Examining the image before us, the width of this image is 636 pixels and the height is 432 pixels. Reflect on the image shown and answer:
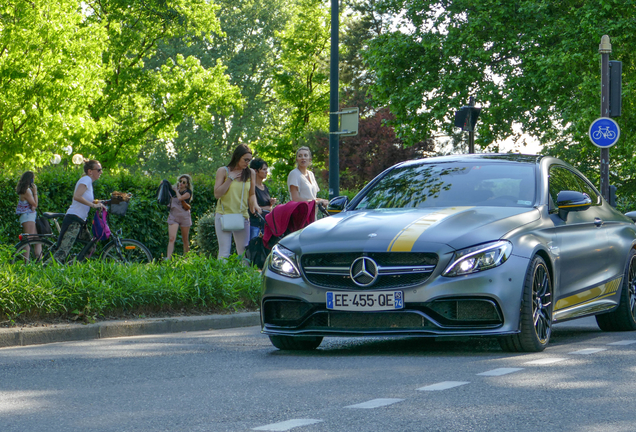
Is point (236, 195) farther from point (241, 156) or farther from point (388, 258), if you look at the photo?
point (388, 258)

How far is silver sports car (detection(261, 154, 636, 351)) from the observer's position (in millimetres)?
6945

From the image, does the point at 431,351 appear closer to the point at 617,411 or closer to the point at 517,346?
the point at 517,346

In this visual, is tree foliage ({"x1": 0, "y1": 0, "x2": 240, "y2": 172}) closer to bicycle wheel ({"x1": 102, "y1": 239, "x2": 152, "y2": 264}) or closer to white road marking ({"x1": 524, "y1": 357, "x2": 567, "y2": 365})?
bicycle wheel ({"x1": 102, "y1": 239, "x2": 152, "y2": 264})

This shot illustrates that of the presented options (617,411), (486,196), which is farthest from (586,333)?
(617,411)

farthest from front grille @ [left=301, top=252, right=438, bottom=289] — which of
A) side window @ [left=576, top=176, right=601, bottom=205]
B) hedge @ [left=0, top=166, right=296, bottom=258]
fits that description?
hedge @ [left=0, top=166, right=296, bottom=258]

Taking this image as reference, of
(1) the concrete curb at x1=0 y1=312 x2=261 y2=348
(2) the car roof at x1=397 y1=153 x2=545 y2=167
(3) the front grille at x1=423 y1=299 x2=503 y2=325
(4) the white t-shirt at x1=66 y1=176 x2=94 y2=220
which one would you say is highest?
(2) the car roof at x1=397 y1=153 x2=545 y2=167

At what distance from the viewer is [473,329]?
698cm

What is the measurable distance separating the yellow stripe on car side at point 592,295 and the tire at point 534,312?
26 centimetres

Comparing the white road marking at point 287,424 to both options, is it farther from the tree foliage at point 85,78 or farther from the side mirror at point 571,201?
the tree foliage at point 85,78

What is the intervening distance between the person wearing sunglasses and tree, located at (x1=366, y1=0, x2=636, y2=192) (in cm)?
1390

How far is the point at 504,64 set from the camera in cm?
3189

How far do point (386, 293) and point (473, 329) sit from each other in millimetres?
678

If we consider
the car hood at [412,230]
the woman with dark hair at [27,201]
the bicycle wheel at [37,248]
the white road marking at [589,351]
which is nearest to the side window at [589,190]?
the car hood at [412,230]

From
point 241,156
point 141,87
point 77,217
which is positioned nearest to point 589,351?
point 241,156
